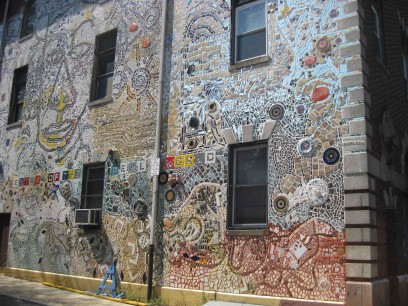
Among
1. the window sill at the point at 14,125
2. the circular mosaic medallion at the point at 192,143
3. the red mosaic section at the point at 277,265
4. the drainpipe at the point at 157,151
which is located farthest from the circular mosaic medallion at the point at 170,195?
the window sill at the point at 14,125

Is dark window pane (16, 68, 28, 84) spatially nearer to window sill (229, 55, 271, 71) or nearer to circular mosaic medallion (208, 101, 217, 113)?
circular mosaic medallion (208, 101, 217, 113)

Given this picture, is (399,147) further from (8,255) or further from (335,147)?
(8,255)

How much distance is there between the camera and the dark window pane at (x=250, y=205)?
8.81m

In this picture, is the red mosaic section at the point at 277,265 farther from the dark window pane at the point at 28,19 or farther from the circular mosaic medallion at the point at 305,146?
the dark window pane at the point at 28,19

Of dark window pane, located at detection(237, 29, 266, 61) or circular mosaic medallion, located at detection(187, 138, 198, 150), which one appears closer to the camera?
dark window pane, located at detection(237, 29, 266, 61)

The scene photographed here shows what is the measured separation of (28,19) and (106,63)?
5.12 meters

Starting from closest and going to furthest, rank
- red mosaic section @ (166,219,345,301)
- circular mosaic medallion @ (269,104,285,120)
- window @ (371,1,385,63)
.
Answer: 1. red mosaic section @ (166,219,345,301)
2. circular mosaic medallion @ (269,104,285,120)
3. window @ (371,1,385,63)

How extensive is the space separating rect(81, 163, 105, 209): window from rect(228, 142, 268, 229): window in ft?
13.2

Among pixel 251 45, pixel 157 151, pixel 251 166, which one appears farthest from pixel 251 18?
pixel 157 151

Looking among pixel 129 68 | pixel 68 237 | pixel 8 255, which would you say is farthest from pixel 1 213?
pixel 129 68

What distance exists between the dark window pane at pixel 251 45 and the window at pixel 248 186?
2.04 meters

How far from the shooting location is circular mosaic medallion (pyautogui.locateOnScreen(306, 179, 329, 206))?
7.93 meters

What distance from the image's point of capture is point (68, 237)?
470 inches

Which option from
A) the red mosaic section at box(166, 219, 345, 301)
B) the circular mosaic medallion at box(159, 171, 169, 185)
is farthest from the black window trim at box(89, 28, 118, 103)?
the red mosaic section at box(166, 219, 345, 301)
